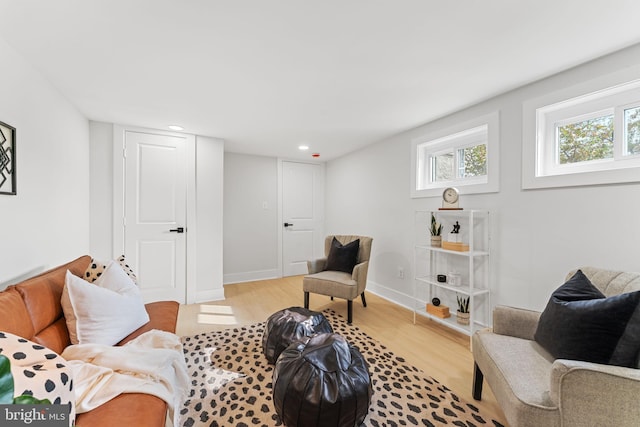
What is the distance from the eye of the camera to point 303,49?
64.1 inches

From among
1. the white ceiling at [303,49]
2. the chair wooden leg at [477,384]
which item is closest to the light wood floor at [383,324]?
the chair wooden leg at [477,384]

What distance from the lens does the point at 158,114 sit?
2.69 metres

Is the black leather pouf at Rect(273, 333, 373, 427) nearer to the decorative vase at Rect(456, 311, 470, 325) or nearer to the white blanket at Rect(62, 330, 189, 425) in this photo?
the white blanket at Rect(62, 330, 189, 425)

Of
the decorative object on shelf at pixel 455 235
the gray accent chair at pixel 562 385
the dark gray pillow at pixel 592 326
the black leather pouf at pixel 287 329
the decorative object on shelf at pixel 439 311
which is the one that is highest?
→ the decorative object on shelf at pixel 455 235

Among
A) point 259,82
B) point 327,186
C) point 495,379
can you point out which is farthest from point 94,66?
point 327,186

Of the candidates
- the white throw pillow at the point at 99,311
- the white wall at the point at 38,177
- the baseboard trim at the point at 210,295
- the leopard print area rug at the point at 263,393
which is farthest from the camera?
the baseboard trim at the point at 210,295

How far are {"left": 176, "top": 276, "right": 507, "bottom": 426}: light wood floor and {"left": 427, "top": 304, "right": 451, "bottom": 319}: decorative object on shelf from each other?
0.44 ft

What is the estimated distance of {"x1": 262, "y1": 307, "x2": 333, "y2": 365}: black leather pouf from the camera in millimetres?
1912

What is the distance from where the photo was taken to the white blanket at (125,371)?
40.4 inches

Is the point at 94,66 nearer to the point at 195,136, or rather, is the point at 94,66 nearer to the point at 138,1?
the point at 138,1

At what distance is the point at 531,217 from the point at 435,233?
0.83 metres

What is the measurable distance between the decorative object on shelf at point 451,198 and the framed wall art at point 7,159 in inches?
126

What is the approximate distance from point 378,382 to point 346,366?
57 cm

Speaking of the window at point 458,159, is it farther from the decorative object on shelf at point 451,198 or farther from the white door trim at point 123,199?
the white door trim at point 123,199
